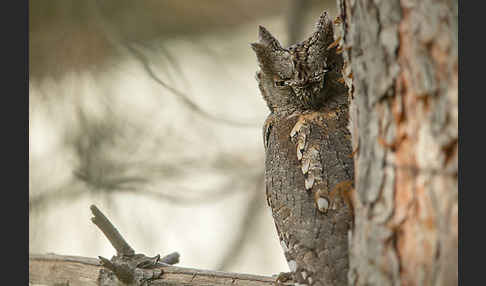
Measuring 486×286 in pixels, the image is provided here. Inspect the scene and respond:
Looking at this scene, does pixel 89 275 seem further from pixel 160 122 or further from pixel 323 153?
pixel 160 122

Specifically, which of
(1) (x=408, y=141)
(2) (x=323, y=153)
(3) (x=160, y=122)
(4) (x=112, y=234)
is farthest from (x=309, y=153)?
(3) (x=160, y=122)

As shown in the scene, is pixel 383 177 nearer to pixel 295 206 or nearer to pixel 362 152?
pixel 362 152

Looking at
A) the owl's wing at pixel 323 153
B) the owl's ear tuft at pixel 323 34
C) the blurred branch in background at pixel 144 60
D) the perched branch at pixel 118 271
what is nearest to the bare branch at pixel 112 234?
the perched branch at pixel 118 271

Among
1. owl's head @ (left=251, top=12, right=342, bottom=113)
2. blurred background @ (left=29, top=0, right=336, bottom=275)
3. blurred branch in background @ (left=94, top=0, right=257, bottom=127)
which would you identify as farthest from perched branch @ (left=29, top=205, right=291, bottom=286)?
blurred branch in background @ (left=94, top=0, right=257, bottom=127)

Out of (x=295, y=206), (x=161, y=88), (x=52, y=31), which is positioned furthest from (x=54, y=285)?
(x=52, y=31)

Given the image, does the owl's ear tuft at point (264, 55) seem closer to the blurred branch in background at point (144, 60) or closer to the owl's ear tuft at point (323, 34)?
the owl's ear tuft at point (323, 34)

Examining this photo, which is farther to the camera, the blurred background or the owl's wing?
the blurred background

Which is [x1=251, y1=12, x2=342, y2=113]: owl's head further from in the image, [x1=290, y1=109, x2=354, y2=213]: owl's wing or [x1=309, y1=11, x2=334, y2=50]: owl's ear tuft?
[x1=290, y1=109, x2=354, y2=213]: owl's wing
